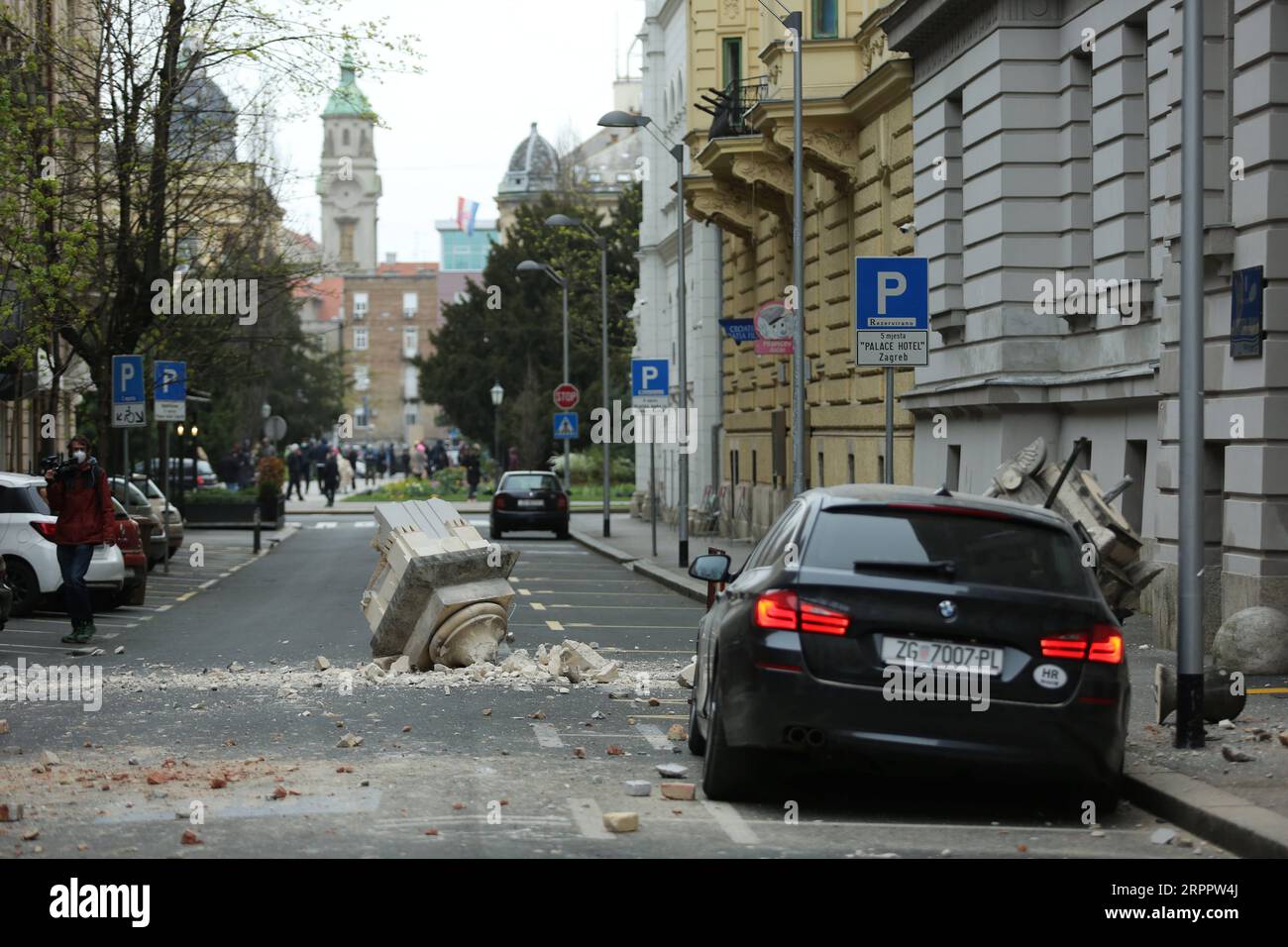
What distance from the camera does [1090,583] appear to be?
921 centimetres

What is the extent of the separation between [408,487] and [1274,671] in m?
56.9

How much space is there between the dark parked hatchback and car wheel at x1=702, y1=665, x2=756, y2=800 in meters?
0.02

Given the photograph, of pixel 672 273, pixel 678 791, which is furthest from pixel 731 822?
pixel 672 273

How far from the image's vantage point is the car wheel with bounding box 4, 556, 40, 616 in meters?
22.0

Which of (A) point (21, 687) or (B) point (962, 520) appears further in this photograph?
(A) point (21, 687)

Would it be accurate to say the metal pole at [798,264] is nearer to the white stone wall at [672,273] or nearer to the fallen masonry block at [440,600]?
the fallen masonry block at [440,600]

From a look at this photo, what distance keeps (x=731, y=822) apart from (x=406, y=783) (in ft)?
6.15

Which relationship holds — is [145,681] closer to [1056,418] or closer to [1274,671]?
[1274,671]

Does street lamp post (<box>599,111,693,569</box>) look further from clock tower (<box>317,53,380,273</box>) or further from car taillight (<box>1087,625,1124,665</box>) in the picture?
clock tower (<box>317,53,380,273</box>)

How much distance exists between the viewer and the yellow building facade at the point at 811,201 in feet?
93.7

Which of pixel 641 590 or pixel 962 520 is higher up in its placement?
pixel 962 520
